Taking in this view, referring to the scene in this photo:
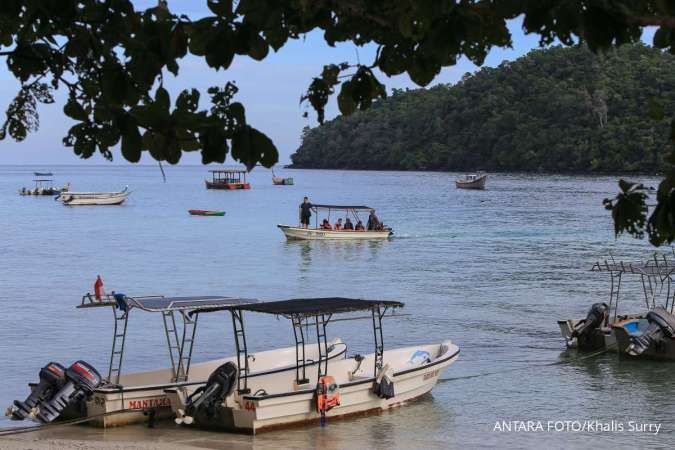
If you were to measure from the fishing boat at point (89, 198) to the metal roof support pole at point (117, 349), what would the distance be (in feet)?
184

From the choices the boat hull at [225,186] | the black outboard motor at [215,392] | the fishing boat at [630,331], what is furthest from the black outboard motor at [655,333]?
the boat hull at [225,186]

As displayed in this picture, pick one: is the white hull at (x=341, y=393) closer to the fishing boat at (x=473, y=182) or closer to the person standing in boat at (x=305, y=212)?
the person standing in boat at (x=305, y=212)

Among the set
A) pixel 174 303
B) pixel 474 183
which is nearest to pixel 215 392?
pixel 174 303

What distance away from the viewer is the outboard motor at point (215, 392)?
13.2 meters

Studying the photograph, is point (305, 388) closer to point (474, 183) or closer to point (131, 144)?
point (131, 144)

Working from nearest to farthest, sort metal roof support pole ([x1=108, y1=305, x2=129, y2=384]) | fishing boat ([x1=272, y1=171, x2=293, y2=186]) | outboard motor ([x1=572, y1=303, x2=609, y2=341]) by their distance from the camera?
metal roof support pole ([x1=108, y1=305, x2=129, y2=384]), outboard motor ([x1=572, y1=303, x2=609, y2=341]), fishing boat ([x1=272, y1=171, x2=293, y2=186])

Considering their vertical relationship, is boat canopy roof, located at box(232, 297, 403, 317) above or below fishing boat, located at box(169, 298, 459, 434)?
above

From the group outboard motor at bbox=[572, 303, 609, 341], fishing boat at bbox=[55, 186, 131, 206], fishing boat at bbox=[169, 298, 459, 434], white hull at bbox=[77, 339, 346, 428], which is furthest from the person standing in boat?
fishing boat at bbox=[55, 186, 131, 206]

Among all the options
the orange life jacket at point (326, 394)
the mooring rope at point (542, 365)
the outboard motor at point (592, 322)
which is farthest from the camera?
the outboard motor at point (592, 322)

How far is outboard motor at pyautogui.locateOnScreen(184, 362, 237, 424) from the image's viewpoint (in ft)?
43.3

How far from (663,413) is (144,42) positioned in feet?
41.7

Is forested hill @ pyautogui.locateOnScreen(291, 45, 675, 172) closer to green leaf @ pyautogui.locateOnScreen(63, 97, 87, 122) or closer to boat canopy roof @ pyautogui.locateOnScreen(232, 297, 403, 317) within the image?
boat canopy roof @ pyautogui.locateOnScreen(232, 297, 403, 317)

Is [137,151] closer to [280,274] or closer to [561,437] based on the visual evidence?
[561,437]

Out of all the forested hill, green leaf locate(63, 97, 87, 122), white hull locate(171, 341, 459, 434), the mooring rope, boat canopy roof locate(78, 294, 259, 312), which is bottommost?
the mooring rope
